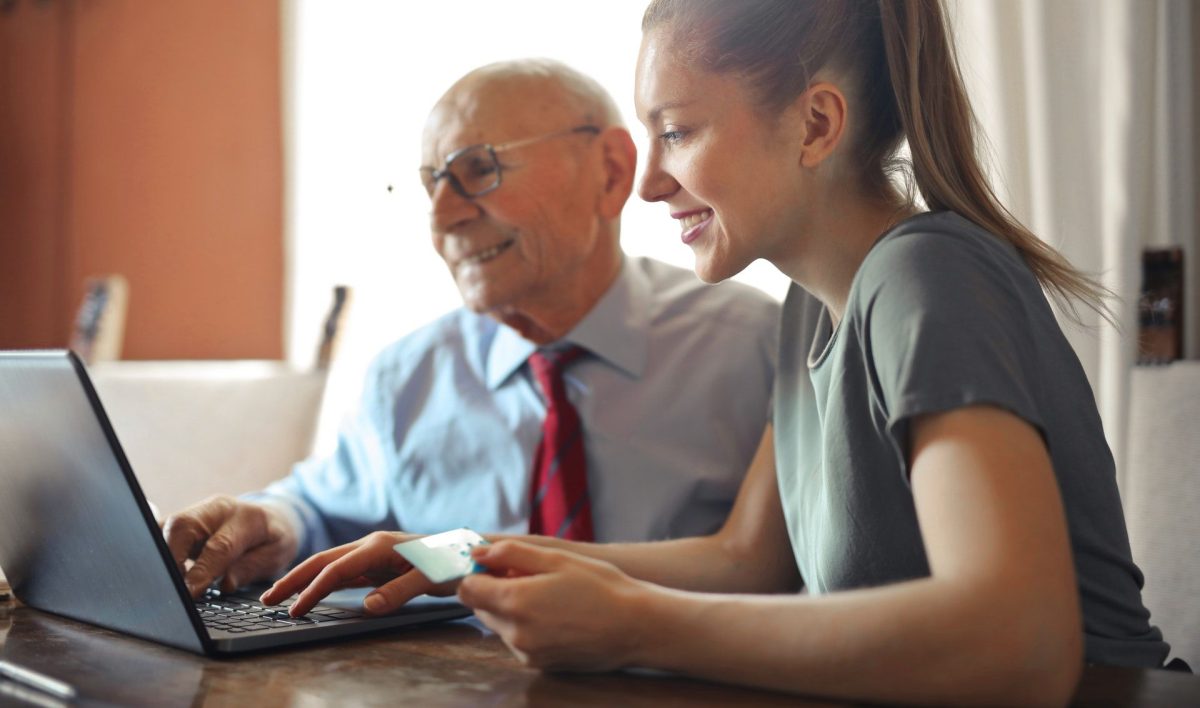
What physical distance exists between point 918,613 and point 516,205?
3.77ft

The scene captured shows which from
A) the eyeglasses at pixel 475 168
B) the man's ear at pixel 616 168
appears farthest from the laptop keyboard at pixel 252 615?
the man's ear at pixel 616 168

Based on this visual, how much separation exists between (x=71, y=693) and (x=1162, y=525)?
3.68 ft

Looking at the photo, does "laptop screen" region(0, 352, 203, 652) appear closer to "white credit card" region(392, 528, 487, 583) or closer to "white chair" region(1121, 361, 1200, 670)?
"white credit card" region(392, 528, 487, 583)

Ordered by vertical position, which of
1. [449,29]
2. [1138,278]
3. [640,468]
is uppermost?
[449,29]

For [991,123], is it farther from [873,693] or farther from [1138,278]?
[873,693]

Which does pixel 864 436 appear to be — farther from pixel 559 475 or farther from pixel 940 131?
pixel 559 475

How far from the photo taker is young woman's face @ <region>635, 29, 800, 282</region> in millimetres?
1002

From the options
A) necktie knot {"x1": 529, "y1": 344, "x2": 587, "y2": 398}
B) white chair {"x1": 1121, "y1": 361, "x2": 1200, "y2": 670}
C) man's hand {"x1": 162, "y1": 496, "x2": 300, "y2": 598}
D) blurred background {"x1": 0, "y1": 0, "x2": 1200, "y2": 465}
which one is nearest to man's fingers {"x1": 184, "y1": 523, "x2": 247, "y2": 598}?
man's hand {"x1": 162, "y1": 496, "x2": 300, "y2": 598}

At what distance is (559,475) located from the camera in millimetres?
1589

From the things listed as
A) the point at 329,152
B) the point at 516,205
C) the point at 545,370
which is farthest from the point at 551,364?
the point at 329,152

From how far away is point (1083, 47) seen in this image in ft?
5.48

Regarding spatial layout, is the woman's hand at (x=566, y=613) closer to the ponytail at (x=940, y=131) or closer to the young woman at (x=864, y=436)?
the young woman at (x=864, y=436)

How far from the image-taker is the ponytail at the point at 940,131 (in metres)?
0.97

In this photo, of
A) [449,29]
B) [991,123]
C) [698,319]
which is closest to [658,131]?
[698,319]
